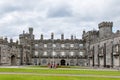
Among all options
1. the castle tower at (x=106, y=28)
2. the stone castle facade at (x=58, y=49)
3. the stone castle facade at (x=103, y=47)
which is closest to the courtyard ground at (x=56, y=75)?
the stone castle facade at (x=103, y=47)

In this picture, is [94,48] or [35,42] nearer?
[94,48]

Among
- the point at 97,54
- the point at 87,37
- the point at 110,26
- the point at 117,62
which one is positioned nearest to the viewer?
the point at 117,62

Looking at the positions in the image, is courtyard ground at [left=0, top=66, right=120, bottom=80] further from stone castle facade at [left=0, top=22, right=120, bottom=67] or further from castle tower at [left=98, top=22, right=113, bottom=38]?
castle tower at [left=98, top=22, right=113, bottom=38]

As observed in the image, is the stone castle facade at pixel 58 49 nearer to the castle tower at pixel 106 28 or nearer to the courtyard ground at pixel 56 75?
the castle tower at pixel 106 28

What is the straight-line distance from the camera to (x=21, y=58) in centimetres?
11631

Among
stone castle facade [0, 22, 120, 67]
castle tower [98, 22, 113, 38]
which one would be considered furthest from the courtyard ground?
castle tower [98, 22, 113, 38]

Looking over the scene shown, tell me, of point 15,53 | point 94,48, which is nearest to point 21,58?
point 15,53

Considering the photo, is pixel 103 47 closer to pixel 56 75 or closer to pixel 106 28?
pixel 106 28

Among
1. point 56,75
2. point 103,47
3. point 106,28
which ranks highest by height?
point 106,28

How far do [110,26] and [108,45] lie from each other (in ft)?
66.2

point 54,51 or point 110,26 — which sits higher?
point 110,26

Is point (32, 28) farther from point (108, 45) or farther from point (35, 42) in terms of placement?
point (108, 45)

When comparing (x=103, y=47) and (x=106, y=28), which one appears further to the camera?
(x=106, y=28)

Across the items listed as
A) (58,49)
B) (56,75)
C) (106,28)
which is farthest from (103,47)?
(56,75)
